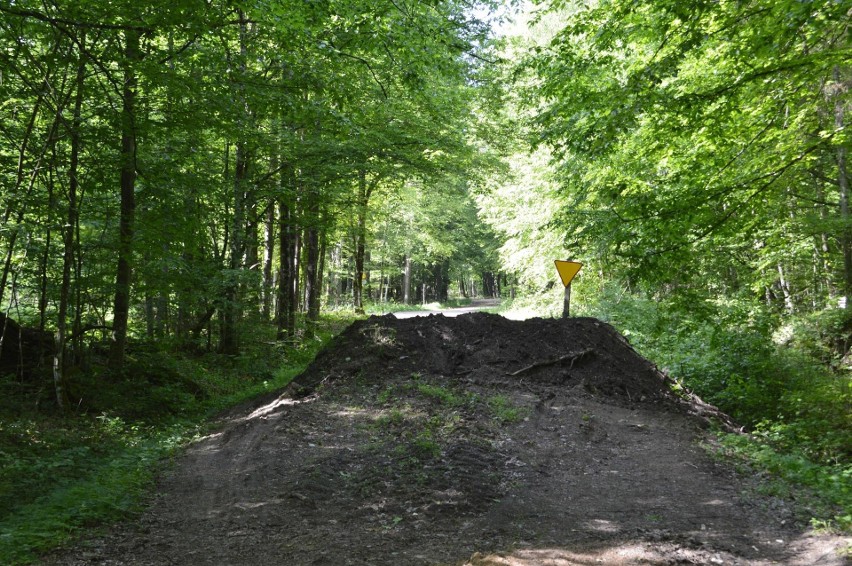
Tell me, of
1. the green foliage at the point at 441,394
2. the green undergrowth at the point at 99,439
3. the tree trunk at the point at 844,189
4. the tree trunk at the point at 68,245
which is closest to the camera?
the green undergrowth at the point at 99,439

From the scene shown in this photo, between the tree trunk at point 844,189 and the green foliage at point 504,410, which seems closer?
the green foliage at point 504,410

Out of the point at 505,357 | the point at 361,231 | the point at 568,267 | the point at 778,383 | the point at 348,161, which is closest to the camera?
the point at 778,383

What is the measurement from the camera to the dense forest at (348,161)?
6664mm

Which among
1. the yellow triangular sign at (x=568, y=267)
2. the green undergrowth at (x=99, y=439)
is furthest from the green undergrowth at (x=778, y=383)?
the green undergrowth at (x=99, y=439)

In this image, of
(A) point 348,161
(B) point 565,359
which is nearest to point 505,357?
(B) point 565,359

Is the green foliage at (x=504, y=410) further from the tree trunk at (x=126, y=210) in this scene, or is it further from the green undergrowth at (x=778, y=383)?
the tree trunk at (x=126, y=210)

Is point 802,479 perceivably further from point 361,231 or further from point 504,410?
point 361,231

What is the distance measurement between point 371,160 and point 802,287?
44.5 ft

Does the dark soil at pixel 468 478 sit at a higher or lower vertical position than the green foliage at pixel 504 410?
lower

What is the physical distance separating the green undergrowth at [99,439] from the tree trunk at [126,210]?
0.72 m

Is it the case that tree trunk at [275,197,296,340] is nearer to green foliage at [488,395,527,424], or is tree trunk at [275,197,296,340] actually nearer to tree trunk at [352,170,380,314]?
tree trunk at [352,170,380,314]

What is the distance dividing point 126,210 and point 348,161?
18.6 feet

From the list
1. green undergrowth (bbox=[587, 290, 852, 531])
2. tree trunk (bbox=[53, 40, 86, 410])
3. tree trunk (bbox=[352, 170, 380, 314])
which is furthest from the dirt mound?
tree trunk (bbox=[352, 170, 380, 314])

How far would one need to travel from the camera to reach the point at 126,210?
31.2ft
